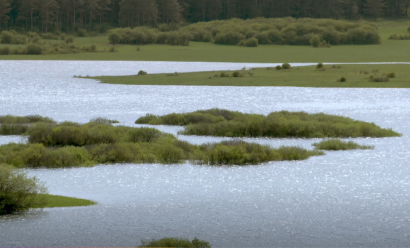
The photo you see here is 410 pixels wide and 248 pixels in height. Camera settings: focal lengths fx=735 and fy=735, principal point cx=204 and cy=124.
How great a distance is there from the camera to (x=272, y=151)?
85.9 ft

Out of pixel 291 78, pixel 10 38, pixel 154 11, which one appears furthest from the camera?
pixel 154 11

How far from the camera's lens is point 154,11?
153750 mm

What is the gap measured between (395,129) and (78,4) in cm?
12104

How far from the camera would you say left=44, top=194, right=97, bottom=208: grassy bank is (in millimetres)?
18656

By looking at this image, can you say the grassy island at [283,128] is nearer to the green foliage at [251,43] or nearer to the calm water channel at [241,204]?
the calm water channel at [241,204]

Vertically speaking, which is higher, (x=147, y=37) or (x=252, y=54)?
(x=147, y=37)

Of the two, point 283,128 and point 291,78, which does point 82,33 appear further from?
point 283,128

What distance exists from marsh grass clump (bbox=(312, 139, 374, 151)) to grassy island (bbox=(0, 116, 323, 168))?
1425mm

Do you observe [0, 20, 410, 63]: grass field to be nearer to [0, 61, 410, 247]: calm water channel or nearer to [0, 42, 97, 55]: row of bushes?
[0, 42, 97, 55]: row of bushes

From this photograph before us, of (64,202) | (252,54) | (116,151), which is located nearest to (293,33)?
(252,54)

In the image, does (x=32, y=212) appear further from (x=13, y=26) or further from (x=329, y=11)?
(x=329, y=11)

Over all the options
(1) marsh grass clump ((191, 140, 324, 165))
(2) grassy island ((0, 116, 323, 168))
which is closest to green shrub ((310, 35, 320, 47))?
(2) grassy island ((0, 116, 323, 168))

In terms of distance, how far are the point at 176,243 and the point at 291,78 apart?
53.9 meters

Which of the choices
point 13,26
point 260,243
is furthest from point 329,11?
point 260,243
